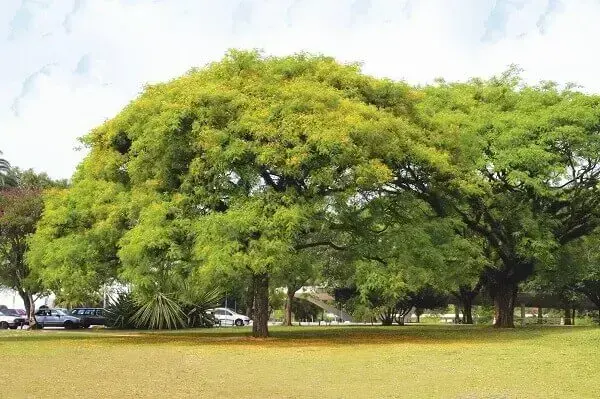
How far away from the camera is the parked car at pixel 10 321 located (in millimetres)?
47719

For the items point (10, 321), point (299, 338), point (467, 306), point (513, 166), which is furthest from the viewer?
point (467, 306)

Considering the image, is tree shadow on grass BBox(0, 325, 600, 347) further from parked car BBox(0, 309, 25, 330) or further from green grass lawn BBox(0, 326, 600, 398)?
parked car BBox(0, 309, 25, 330)

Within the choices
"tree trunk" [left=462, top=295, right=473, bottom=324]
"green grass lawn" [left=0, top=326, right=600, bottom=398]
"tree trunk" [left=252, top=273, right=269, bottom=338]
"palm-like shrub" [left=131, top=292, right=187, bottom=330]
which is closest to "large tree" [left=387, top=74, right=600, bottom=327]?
"tree trunk" [left=252, top=273, right=269, bottom=338]

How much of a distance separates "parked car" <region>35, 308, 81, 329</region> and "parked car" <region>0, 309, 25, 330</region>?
240 cm

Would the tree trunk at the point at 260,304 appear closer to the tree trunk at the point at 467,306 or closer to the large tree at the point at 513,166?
the large tree at the point at 513,166

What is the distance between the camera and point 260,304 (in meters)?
28.9

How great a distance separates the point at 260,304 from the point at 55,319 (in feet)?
72.2

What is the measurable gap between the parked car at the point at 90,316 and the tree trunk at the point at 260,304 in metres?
20.4

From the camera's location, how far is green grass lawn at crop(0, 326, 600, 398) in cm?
1248

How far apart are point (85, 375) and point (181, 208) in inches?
483

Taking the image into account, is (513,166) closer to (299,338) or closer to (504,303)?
(504,303)

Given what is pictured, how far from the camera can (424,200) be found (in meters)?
31.9

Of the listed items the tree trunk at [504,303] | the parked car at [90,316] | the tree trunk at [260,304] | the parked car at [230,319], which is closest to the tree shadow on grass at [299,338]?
the tree trunk at [260,304]

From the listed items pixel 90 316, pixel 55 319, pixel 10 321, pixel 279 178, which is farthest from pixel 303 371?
pixel 10 321
